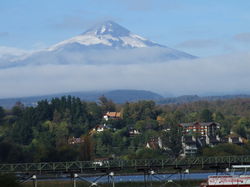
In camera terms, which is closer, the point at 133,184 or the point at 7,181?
the point at 7,181

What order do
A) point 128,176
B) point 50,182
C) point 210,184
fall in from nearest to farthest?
1. point 210,184
2. point 50,182
3. point 128,176

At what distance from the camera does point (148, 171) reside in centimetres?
9931

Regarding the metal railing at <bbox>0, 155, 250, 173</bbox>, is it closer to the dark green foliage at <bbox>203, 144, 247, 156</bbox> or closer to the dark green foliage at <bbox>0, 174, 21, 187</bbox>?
the dark green foliage at <bbox>0, 174, 21, 187</bbox>

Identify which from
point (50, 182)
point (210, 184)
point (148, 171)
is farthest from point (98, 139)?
point (210, 184)

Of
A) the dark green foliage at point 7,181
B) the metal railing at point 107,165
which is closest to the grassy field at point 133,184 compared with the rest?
the metal railing at point 107,165

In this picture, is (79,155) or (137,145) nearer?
(79,155)

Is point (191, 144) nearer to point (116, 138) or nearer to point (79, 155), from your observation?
point (116, 138)

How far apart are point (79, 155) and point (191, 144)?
45.6 m

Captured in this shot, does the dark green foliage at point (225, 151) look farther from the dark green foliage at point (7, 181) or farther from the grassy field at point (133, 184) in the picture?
the dark green foliage at point (7, 181)

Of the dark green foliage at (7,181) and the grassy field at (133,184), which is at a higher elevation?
the dark green foliage at (7,181)

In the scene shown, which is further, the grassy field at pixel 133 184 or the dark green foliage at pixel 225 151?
the dark green foliage at pixel 225 151

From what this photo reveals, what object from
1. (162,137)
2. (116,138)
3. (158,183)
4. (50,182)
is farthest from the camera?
(116,138)

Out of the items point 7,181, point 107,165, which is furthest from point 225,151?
point 7,181

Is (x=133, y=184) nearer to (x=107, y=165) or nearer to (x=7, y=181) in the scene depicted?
(x=107, y=165)
